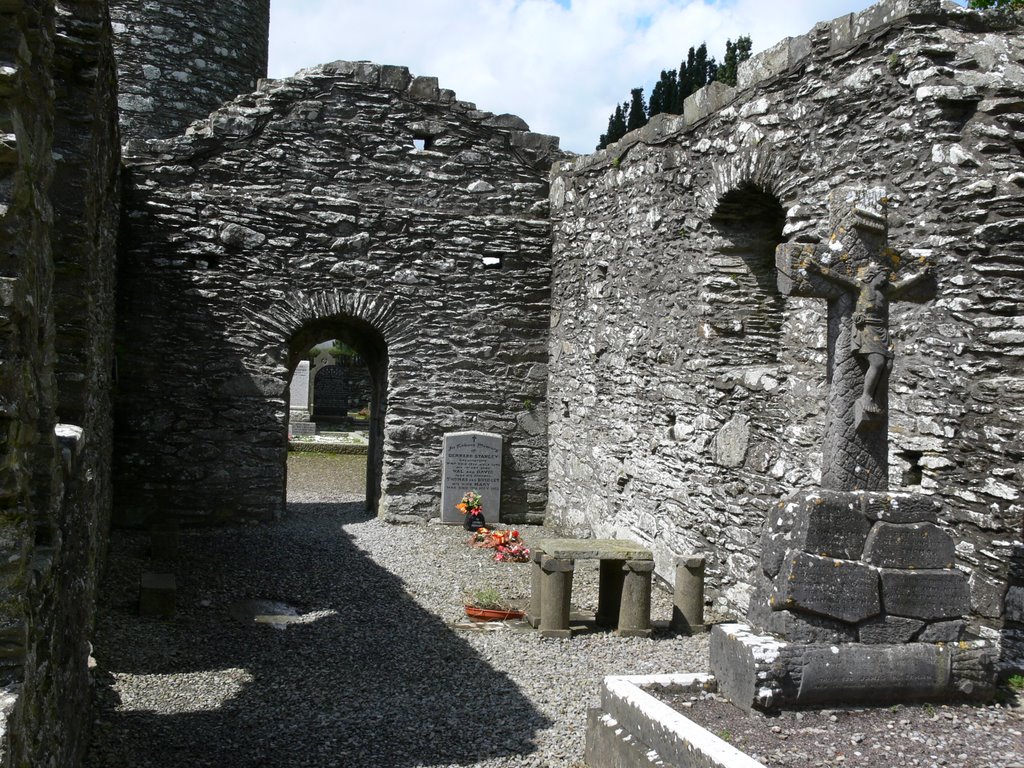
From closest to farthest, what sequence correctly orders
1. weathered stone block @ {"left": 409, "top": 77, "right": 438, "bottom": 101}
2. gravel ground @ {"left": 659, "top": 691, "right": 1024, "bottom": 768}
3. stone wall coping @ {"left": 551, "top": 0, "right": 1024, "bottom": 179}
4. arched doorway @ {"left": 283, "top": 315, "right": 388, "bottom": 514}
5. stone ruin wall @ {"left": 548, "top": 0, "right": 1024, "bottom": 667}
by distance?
Result: gravel ground @ {"left": 659, "top": 691, "right": 1024, "bottom": 768}
stone ruin wall @ {"left": 548, "top": 0, "right": 1024, "bottom": 667}
stone wall coping @ {"left": 551, "top": 0, "right": 1024, "bottom": 179}
weathered stone block @ {"left": 409, "top": 77, "right": 438, "bottom": 101}
arched doorway @ {"left": 283, "top": 315, "right": 388, "bottom": 514}

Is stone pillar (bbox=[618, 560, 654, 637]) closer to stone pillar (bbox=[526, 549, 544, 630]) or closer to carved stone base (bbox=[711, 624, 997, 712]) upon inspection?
stone pillar (bbox=[526, 549, 544, 630])

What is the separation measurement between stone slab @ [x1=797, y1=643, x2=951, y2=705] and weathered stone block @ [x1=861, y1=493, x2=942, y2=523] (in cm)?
53

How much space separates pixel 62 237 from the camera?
5.25 m

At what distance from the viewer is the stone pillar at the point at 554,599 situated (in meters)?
6.31

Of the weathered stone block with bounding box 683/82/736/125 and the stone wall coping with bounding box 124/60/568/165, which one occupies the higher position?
the stone wall coping with bounding box 124/60/568/165

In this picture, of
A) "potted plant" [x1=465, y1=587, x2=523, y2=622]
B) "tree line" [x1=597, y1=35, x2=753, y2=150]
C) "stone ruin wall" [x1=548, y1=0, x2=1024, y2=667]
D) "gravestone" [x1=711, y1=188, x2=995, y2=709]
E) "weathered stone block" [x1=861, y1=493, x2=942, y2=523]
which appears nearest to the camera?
"gravestone" [x1=711, y1=188, x2=995, y2=709]

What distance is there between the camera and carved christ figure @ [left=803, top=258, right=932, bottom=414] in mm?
3965

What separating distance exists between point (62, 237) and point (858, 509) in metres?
4.48

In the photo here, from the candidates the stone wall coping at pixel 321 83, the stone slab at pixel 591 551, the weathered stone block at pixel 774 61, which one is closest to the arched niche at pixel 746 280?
the weathered stone block at pixel 774 61

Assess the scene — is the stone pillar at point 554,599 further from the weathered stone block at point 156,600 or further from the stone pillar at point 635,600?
the weathered stone block at point 156,600

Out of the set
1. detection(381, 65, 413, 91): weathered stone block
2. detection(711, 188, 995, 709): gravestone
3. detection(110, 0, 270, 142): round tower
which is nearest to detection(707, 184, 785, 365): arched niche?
detection(711, 188, 995, 709): gravestone

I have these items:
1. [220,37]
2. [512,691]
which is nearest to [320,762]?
[512,691]

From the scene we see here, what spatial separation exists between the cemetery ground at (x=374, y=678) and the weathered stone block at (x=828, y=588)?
415 millimetres

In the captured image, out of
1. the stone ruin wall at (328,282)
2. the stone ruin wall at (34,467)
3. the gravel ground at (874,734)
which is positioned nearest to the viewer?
the stone ruin wall at (34,467)
